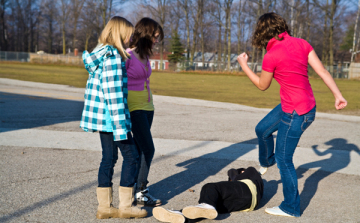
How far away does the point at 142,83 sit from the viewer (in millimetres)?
3352

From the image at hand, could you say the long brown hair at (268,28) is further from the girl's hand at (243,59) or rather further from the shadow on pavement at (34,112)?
the shadow on pavement at (34,112)

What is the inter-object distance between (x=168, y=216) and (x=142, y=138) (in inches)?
32.7

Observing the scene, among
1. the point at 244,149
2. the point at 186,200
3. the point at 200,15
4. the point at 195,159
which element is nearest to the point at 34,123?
the point at 195,159

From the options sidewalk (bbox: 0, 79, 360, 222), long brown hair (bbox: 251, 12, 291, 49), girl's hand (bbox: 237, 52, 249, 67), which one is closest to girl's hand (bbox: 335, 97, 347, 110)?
long brown hair (bbox: 251, 12, 291, 49)

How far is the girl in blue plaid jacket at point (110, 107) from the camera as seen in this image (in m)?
2.84

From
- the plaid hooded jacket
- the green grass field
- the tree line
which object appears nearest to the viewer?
the plaid hooded jacket

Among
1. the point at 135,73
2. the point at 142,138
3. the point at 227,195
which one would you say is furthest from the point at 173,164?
the point at 135,73

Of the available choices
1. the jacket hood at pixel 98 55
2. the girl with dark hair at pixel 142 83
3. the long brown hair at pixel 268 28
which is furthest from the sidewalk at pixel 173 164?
the long brown hair at pixel 268 28

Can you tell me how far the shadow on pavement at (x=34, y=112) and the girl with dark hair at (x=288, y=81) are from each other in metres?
5.37

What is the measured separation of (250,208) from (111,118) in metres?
1.62

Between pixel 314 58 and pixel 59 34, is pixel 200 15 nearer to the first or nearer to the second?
pixel 59 34

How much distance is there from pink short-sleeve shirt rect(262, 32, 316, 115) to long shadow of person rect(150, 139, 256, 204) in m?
1.57

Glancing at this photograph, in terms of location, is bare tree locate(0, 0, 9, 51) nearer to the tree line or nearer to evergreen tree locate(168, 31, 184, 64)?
the tree line

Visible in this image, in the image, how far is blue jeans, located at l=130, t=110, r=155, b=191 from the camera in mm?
3340
